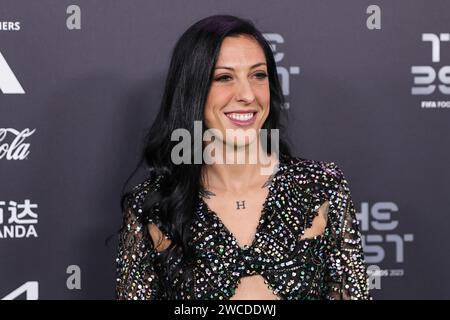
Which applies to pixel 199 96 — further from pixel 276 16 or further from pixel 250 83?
pixel 276 16

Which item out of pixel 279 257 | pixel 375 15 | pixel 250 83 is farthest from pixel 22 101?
pixel 375 15

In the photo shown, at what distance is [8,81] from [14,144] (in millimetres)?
163

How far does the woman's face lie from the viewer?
158 centimetres

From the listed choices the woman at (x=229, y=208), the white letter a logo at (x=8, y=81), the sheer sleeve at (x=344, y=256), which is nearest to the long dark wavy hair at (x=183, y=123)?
the woman at (x=229, y=208)

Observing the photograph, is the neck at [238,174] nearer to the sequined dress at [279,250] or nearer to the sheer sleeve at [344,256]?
the sequined dress at [279,250]

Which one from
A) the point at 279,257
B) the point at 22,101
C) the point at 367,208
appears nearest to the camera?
the point at 279,257

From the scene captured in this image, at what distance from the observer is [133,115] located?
196 cm

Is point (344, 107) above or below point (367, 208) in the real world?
above

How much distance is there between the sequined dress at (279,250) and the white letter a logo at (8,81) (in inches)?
18.9

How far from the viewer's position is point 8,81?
6.23 ft

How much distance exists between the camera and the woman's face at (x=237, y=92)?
158 centimetres

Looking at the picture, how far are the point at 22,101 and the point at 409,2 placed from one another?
106cm

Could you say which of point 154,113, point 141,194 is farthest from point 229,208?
point 154,113

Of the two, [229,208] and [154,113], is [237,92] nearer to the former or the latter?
[229,208]
